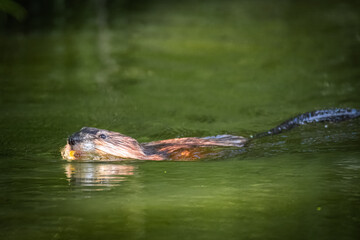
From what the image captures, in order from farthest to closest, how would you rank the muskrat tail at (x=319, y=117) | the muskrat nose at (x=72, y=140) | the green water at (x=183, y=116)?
the muskrat tail at (x=319, y=117) → the muskrat nose at (x=72, y=140) → the green water at (x=183, y=116)

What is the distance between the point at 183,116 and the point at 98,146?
2.86 metres

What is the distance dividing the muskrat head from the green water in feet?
0.43

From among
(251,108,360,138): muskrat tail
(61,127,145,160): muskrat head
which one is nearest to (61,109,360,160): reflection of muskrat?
(61,127,145,160): muskrat head

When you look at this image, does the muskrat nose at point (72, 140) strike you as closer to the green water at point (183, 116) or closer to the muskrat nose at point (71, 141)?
the muskrat nose at point (71, 141)

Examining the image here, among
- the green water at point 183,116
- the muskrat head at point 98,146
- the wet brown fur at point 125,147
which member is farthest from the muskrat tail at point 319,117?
the muskrat head at point 98,146

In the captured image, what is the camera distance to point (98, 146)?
5.00 m

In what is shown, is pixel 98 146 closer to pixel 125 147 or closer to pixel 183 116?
pixel 125 147

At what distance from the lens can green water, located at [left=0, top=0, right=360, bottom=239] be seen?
3.36 metres

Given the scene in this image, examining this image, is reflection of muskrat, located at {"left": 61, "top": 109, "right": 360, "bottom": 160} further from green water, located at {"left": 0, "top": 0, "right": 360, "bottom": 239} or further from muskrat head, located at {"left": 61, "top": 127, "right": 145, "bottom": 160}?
green water, located at {"left": 0, "top": 0, "right": 360, "bottom": 239}

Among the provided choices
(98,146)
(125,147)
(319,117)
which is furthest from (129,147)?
(319,117)

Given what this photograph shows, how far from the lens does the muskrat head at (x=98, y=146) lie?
4949 millimetres

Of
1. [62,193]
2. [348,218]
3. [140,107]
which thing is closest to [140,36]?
[140,107]

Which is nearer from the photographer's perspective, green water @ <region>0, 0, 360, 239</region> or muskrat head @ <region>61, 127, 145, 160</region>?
green water @ <region>0, 0, 360, 239</region>

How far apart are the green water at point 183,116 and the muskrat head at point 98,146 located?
0.13 metres
